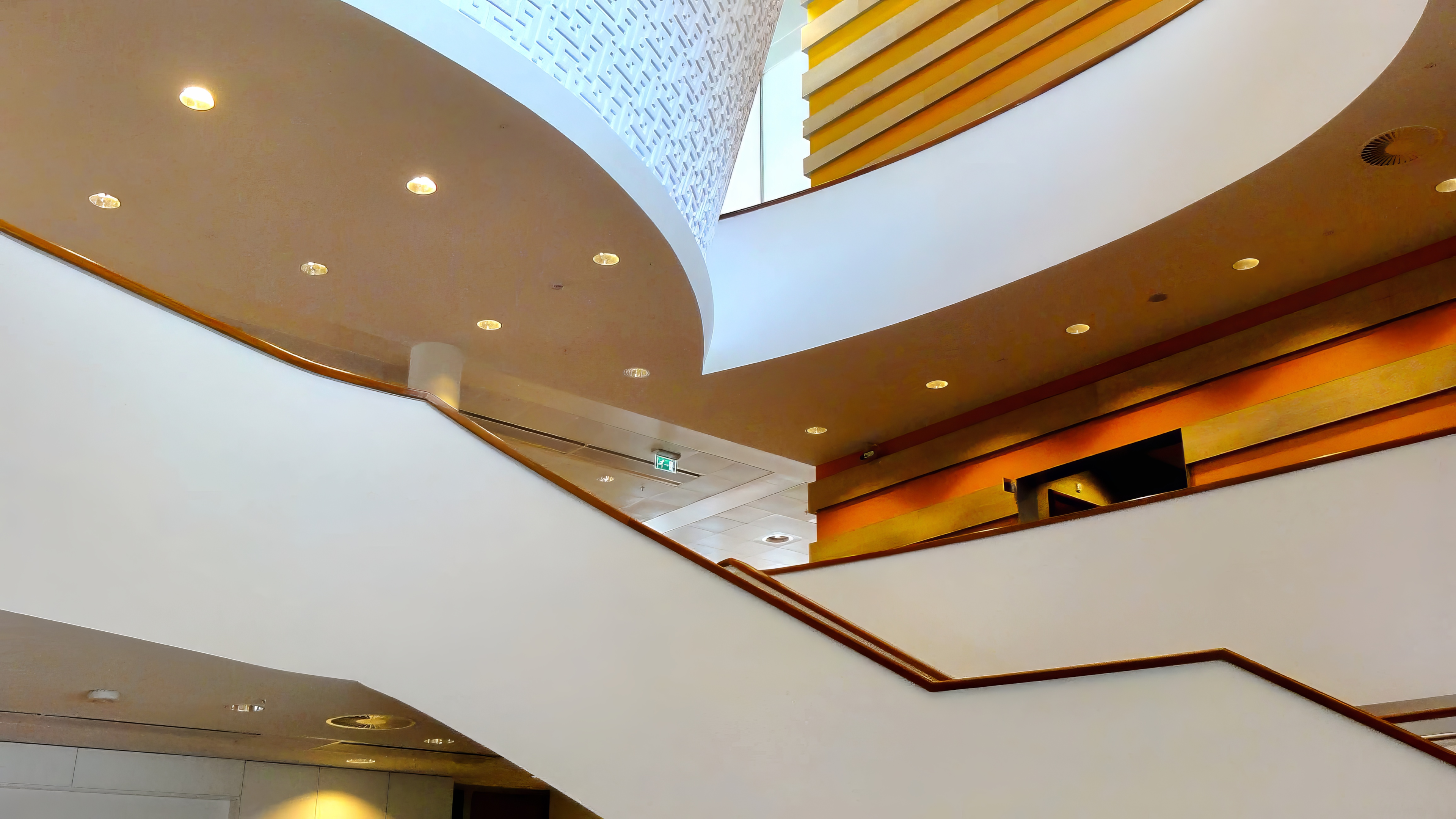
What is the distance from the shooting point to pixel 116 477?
12.6 ft

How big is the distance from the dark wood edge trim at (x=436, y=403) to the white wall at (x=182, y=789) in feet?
12.3

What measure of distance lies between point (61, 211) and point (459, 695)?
3.63 m

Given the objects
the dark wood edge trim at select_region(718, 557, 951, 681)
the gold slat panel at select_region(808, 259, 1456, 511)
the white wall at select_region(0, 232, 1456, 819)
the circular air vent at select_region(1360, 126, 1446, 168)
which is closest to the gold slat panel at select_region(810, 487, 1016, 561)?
the gold slat panel at select_region(808, 259, 1456, 511)

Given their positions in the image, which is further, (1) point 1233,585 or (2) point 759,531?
(2) point 759,531

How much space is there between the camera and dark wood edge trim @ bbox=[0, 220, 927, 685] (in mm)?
3906

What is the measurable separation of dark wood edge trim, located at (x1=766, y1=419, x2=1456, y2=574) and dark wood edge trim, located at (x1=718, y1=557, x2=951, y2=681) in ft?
3.42

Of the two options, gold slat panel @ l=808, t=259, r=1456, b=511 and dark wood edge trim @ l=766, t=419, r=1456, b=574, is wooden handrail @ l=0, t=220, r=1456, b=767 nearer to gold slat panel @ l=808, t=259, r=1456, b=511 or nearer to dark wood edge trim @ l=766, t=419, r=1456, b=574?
dark wood edge trim @ l=766, t=419, r=1456, b=574

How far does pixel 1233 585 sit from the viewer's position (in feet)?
15.9

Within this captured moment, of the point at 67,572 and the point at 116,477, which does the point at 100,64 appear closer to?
the point at 116,477

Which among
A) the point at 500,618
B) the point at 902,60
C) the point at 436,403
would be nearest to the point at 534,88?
the point at 436,403

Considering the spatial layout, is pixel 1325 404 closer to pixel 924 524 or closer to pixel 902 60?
pixel 924 524

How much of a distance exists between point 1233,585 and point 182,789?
629 centimetres

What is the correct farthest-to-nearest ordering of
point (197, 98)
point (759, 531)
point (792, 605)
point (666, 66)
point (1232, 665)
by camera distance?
point (759, 531), point (666, 66), point (197, 98), point (792, 605), point (1232, 665)

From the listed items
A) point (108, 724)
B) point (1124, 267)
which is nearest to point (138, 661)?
point (108, 724)
